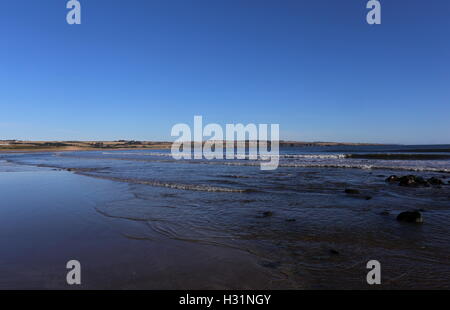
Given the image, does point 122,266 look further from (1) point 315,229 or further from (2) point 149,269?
(1) point 315,229

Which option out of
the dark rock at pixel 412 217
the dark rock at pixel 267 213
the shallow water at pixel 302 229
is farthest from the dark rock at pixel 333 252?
the dark rock at pixel 412 217

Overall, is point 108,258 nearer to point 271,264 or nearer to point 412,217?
point 271,264

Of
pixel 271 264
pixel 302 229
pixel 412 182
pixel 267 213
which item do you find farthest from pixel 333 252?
pixel 412 182

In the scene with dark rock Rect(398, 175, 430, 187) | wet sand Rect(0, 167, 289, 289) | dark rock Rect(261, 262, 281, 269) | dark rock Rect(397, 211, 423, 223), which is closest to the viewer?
wet sand Rect(0, 167, 289, 289)

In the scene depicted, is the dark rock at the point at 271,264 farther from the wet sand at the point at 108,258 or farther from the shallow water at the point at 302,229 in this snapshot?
the wet sand at the point at 108,258

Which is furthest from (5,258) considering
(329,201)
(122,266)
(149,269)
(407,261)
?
(329,201)

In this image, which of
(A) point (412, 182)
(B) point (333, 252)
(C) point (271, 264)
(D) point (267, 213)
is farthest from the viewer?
(A) point (412, 182)

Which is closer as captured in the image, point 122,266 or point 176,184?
point 122,266

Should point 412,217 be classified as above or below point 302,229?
above

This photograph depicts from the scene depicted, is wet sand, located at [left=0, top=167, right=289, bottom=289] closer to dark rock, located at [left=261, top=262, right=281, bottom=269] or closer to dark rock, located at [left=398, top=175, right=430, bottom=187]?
dark rock, located at [left=261, top=262, right=281, bottom=269]

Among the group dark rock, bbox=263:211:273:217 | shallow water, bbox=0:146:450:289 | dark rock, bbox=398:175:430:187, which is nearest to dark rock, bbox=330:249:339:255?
shallow water, bbox=0:146:450:289

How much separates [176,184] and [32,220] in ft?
28.7
